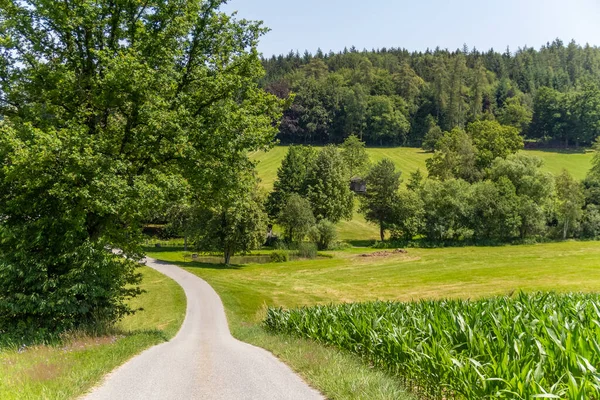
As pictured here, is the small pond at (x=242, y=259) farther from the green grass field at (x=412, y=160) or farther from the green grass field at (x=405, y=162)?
the green grass field at (x=412, y=160)

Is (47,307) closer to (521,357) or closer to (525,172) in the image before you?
(521,357)

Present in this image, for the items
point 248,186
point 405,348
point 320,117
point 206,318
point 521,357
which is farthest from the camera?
point 320,117

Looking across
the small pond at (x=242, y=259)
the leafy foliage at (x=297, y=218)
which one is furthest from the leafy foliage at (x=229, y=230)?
the leafy foliage at (x=297, y=218)

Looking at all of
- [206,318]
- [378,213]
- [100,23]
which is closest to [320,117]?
[378,213]

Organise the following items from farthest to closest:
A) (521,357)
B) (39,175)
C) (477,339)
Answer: (39,175), (477,339), (521,357)

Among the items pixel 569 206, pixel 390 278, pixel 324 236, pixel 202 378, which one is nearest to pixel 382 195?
pixel 324 236

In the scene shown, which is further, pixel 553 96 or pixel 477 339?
pixel 553 96

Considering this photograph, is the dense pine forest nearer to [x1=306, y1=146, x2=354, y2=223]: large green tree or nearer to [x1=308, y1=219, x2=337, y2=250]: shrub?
[x1=306, y1=146, x2=354, y2=223]: large green tree

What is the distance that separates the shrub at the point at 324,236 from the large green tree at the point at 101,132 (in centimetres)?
5716

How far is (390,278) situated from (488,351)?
137ft

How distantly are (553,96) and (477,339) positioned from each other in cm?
18431

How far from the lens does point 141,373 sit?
30.9 feet

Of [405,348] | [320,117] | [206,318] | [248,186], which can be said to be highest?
[320,117]

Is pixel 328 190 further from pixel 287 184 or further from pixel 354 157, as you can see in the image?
pixel 354 157
